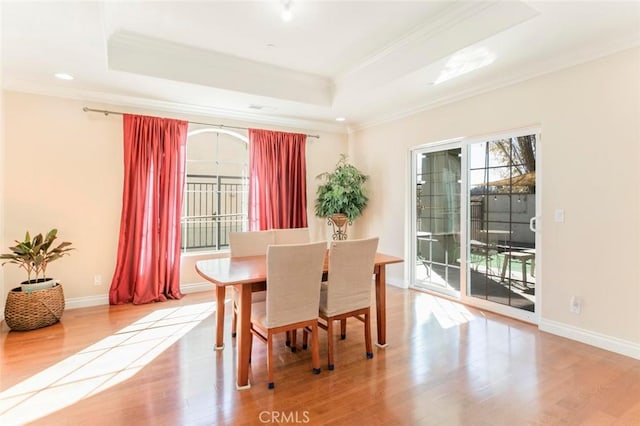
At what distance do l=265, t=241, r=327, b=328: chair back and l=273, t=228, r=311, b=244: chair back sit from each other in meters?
1.22

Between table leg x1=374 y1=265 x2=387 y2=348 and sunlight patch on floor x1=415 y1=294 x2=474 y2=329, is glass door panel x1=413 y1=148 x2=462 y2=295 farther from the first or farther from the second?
table leg x1=374 y1=265 x2=387 y2=348

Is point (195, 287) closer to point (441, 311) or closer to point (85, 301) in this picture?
point (85, 301)

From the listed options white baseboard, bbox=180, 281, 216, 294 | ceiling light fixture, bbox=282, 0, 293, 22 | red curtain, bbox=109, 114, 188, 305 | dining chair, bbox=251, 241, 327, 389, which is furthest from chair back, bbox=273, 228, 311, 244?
ceiling light fixture, bbox=282, 0, 293, 22

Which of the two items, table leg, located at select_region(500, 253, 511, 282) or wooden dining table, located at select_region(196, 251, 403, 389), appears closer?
wooden dining table, located at select_region(196, 251, 403, 389)

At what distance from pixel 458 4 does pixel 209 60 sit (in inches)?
99.6

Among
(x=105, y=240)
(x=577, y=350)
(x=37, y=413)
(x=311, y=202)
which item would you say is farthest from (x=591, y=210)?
(x=105, y=240)

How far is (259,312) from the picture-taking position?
8.01 feet

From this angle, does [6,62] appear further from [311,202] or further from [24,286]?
[311,202]

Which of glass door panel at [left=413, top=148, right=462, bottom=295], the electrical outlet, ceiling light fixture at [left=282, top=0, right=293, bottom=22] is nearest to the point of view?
ceiling light fixture at [left=282, top=0, right=293, bottom=22]

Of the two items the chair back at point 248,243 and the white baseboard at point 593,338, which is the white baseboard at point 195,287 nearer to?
the chair back at point 248,243

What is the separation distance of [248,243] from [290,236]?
0.48 m

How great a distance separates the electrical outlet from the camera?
9.85 ft

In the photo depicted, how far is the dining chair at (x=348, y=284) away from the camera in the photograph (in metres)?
2.46

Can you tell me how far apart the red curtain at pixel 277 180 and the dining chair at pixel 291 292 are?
264cm
